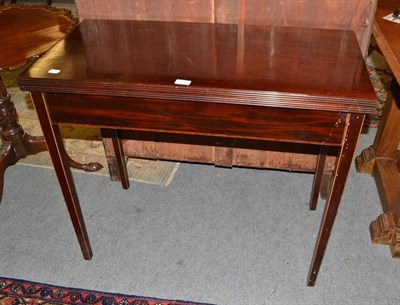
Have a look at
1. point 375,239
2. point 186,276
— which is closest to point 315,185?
point 375,239

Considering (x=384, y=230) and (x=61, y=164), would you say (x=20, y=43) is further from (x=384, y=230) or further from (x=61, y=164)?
(x=384, y=230)

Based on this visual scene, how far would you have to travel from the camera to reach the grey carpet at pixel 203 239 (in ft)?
5.64

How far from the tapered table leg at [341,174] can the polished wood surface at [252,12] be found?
0.60 m

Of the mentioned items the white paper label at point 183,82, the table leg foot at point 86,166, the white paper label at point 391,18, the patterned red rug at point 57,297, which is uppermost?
the white paper label at point 183,82

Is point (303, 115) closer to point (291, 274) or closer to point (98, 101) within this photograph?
point (98, 101)

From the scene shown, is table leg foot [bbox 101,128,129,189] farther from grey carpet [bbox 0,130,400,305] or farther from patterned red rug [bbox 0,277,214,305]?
patterned red rug [bbox 0,277,214,305]

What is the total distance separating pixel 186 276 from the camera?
1760 mm

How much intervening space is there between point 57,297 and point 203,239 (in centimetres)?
66

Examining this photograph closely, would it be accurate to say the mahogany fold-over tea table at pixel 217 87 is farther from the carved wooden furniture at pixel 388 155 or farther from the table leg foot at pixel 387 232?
the table leg foot at pixel 387 232

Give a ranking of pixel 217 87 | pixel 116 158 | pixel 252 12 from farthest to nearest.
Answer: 1. pixel 116 158
2. pixel 252 12
3. pixel 217 87

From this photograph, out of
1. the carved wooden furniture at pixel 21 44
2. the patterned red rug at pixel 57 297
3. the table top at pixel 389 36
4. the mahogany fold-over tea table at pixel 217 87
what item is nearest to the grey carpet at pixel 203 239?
the patterned red rug at pixel 57 297

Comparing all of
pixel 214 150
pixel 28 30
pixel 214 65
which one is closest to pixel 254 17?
pixel 214 65

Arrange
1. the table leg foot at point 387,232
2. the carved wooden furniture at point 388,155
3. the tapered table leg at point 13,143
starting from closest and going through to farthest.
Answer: the carved wooden furniture at point 388,155 < the table leg foot at point 387,232 < the tapered table leg at point 13,143

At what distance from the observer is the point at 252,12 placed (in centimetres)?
165
